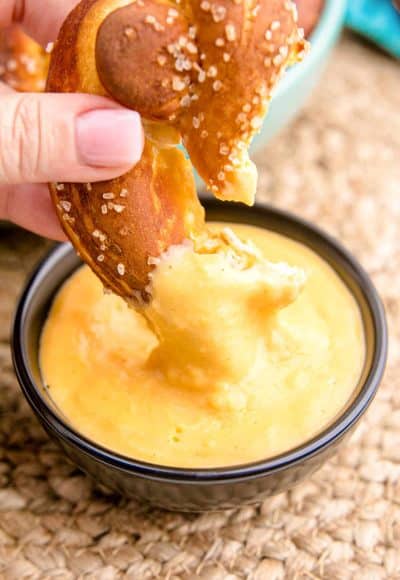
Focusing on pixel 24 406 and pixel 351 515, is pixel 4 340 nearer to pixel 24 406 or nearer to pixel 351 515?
pixel 24 406

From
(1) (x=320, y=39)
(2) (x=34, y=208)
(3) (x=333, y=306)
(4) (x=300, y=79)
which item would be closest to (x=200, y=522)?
(3) (x=333, y=306)

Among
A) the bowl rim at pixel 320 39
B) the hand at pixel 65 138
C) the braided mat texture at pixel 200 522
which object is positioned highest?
the hand at pixel 65 138

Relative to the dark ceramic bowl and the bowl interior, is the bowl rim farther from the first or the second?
the dark ceramic bowl

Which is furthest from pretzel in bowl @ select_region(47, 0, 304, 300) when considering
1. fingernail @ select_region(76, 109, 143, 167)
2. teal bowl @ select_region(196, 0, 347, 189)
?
teal bowl @ select_region(196, 0, 347, 189)

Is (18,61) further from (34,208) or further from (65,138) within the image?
(65,138)

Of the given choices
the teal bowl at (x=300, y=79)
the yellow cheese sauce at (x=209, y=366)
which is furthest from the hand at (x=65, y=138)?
the teal bowl at (x=300, y=79)

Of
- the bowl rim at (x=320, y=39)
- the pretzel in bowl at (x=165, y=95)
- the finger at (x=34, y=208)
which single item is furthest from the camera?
the bowl rim at (x=320, y=39)

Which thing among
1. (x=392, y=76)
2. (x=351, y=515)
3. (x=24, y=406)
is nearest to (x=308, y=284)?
(x=351, y=515)

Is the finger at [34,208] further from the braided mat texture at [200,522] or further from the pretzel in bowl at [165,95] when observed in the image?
the pretzel in bowl at [165,95]
